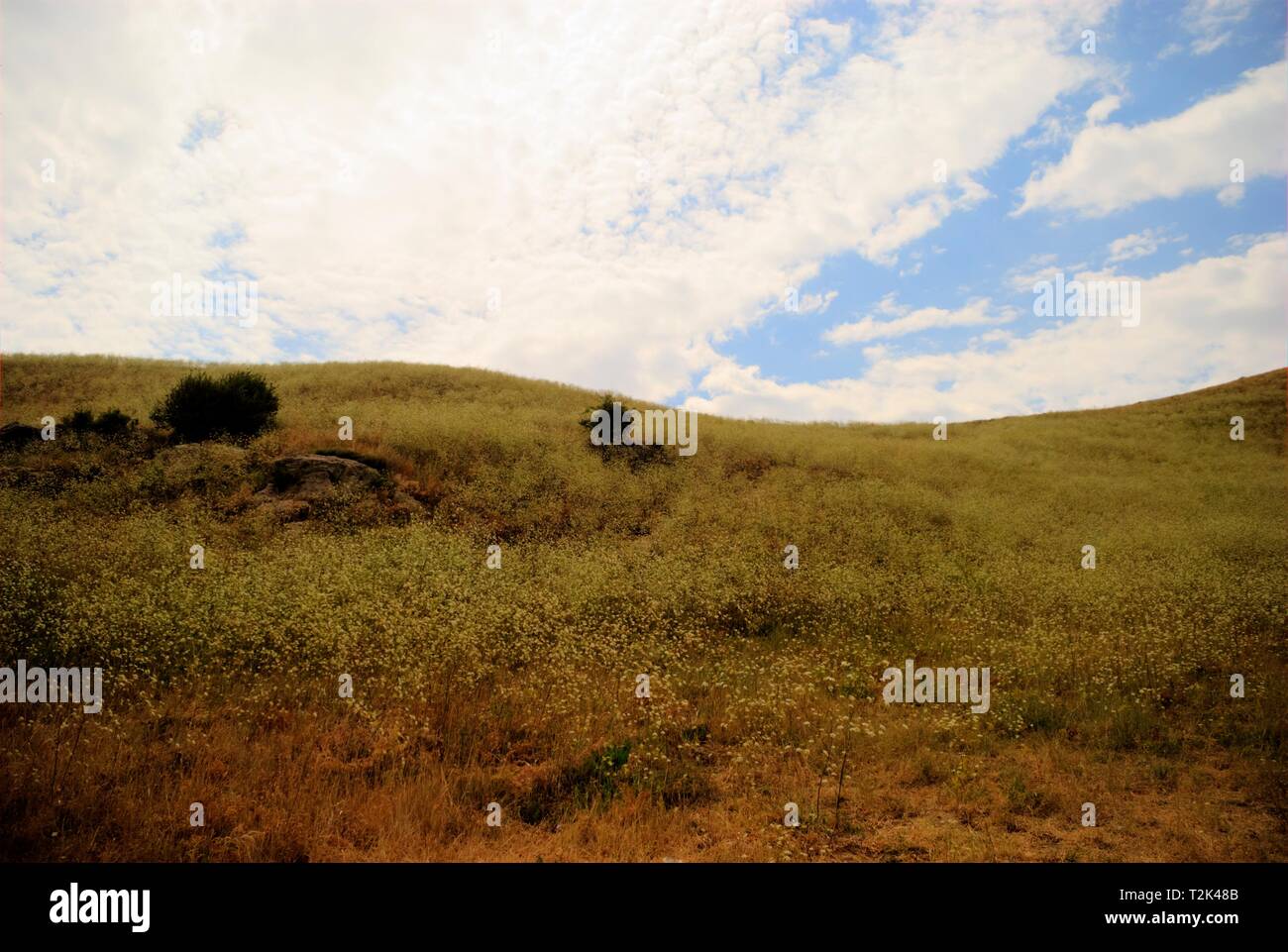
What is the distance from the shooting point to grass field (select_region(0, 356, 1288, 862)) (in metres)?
5.10

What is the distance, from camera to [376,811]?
16.5 ft

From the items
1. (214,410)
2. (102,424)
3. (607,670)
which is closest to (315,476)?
(214,410)

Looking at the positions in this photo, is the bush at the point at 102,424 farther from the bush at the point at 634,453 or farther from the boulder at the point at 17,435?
the bush at the point at 634,453

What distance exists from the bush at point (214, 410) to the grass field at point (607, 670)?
126 centimetres

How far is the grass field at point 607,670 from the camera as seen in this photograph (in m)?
5.10

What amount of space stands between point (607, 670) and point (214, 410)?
16189 millimetres

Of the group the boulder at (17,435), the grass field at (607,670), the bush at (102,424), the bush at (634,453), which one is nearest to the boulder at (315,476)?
the grass field at (607,670)

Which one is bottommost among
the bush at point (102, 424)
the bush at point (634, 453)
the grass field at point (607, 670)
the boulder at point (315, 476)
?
the grass field at point (607, 670)

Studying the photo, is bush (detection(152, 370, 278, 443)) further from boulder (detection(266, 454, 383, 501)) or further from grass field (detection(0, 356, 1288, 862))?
boulder (detection(266, 454, 383, 501))

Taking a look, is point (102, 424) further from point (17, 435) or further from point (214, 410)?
point (214, 410)

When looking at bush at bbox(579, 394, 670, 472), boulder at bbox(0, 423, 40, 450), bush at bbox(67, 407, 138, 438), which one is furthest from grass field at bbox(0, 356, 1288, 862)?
bush at bbox(579, 394, 670, 472)

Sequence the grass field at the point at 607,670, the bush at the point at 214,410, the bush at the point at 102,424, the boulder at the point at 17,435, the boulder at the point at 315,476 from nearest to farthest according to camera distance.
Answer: the grass field at the point at 607,670, the boulder at the point at 315,476, the boulder at the point at 17,435, the bush at the point at 102,424, the bush at the point at 214,410

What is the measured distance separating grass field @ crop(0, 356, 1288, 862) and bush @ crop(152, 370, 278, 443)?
1.26m
